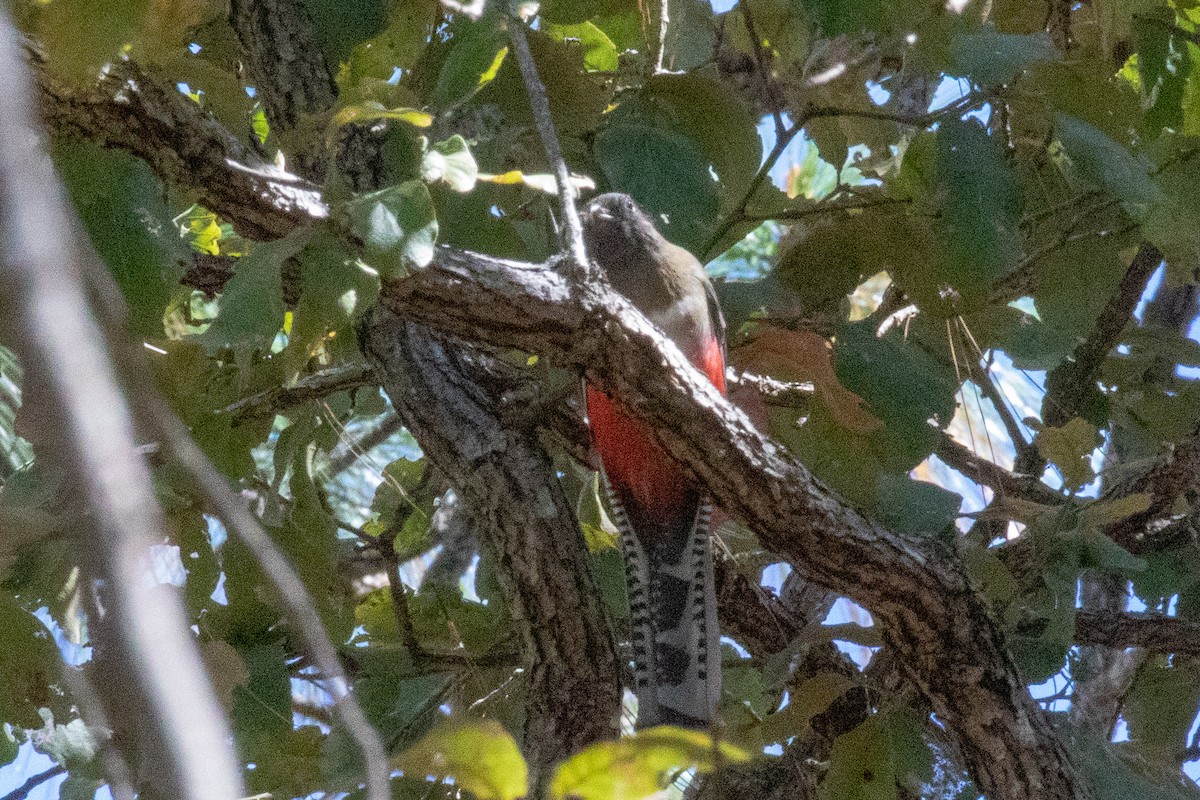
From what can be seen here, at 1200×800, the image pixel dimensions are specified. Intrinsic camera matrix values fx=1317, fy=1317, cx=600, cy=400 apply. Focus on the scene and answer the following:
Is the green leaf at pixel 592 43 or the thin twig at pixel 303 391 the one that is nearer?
the thin twig at pixel 303 391

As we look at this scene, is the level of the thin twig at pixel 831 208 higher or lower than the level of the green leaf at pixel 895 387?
higher

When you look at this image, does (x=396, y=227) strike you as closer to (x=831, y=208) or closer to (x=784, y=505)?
(x=784, y=505)

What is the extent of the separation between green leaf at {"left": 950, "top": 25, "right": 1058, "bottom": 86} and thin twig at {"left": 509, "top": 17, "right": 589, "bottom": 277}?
78 cm

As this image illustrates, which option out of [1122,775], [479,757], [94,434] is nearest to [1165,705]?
[1122,775]

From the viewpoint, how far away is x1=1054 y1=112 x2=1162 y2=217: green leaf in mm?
2564

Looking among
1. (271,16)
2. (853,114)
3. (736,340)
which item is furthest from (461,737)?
(271,16)

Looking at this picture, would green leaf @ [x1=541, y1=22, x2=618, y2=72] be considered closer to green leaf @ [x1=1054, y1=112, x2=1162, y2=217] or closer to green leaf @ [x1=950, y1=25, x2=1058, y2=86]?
green leaf @ [x1=950, y1=25, x2=1058, y2=86]

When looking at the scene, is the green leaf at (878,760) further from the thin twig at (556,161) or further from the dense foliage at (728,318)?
the thin twig at (556,161)

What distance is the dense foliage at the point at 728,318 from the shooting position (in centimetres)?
233

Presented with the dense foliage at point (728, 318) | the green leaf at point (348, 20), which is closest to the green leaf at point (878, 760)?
the dense foliage at point (728, 318)

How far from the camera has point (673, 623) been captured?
3129 mm

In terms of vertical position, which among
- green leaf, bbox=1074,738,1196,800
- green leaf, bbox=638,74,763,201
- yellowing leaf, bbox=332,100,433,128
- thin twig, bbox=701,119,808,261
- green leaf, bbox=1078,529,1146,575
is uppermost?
green leaf, bbox=638,74,763,201

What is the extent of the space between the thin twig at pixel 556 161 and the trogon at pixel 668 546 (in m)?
0.60

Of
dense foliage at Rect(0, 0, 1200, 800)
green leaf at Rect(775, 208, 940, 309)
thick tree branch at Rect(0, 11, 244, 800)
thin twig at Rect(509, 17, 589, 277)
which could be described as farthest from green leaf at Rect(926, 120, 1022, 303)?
thick tree branch at Rect(0, 11, 244, 800)
